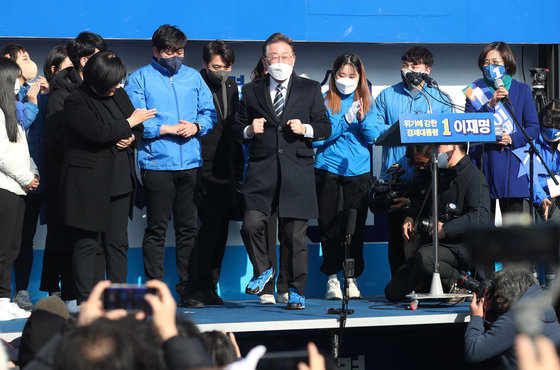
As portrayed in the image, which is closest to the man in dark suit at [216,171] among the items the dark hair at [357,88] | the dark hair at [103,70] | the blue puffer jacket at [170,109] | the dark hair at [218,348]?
the blue puffer jacket at [170,109]

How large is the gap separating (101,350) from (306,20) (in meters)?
5.57

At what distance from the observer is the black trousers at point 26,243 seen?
252 inches

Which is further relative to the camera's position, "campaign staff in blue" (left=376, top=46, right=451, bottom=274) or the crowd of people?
"campaign staff in blue" (left=376, top=46, right=451, bottom=274)

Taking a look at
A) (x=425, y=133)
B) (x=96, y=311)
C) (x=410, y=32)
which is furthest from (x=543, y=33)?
(x=96, y=311)

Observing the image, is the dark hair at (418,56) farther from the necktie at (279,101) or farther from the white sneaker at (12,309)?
the white sneaker at (12,309)

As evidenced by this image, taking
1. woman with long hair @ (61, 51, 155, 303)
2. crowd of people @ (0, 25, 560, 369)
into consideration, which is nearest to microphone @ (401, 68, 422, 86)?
crowd of people @ (0, 25, 560, 369)

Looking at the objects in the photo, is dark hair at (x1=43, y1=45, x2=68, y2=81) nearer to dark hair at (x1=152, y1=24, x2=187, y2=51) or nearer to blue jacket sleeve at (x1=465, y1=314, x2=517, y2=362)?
dark hair at (x1=152, y1=24, x2=187, y2=51)

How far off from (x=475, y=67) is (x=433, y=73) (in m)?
0.41

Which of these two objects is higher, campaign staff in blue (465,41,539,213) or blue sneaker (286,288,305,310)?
campaign staff in blue (465,41,539,213)

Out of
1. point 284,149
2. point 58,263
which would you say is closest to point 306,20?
point 284,149

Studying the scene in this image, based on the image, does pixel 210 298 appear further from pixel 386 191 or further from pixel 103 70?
pixel 103 70

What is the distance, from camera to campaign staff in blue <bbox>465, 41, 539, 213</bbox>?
701 centimetres

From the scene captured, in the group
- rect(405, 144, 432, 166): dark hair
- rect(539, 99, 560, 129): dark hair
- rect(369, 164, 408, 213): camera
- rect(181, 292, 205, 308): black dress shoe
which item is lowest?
rect(181, 292, 205, 308): black dress shoe

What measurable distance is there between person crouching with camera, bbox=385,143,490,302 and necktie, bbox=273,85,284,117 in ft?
4.19
